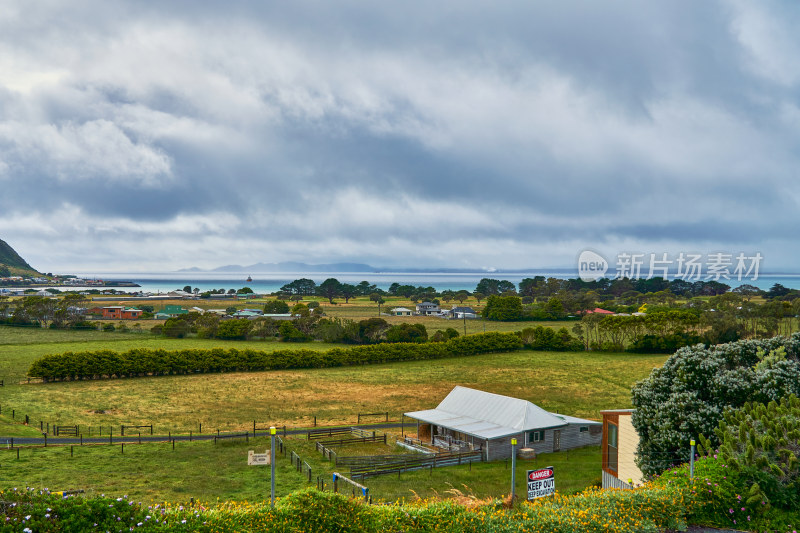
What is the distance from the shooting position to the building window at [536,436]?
26625 mm

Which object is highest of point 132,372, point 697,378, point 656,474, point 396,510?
point 697,378

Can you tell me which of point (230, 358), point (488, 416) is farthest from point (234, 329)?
point (488, 416)

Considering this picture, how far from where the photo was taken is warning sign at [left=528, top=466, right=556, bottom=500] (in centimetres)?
1221

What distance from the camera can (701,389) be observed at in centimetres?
1728

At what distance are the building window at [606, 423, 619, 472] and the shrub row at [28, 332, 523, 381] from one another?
40.1 m

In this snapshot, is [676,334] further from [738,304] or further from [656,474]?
[656,474]

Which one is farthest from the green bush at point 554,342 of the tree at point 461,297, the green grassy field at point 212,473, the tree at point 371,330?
the tree at point 461,297

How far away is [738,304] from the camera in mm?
85125

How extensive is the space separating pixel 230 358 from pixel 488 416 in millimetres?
33167

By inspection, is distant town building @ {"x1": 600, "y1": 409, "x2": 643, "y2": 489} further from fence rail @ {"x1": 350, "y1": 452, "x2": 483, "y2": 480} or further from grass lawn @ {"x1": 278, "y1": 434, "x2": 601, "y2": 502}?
fence rail @ {"x1": 350, "y1": 452, "x2": 483, "y2": 480}

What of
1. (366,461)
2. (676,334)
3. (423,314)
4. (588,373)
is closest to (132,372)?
(366,461)

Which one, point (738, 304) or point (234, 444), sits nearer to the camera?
point (234, 444)

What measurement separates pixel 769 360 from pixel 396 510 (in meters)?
12.5

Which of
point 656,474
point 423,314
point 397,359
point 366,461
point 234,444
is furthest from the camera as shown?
point 423,314
